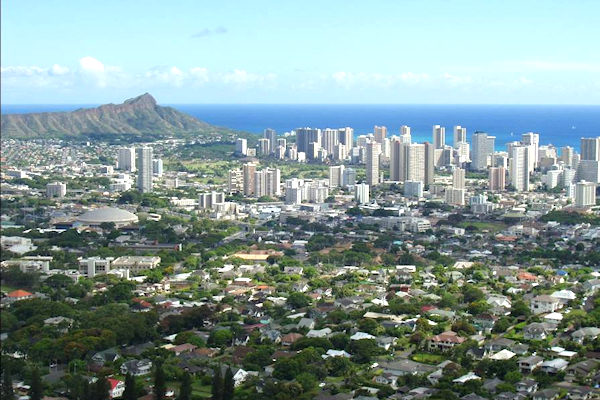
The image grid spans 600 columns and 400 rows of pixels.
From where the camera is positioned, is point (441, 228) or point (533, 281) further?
point (441, 228)

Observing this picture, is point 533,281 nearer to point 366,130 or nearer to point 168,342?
point 168,342

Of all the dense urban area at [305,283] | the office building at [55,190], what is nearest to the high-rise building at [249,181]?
the dense urban area at [305,283]

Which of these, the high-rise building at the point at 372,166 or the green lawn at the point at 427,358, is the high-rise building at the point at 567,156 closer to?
the high-rise building at the point at 372,166

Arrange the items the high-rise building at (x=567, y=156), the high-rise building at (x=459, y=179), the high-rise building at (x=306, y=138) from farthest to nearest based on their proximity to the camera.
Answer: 1. the high-rise building at (x=306, y=138)
2. the high-rise building at (x=567, y=156)
3. the high-rise building at (x=459, y=179)

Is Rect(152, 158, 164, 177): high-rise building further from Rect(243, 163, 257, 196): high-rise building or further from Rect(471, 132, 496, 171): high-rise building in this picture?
Rect(471, 132, 496, 171): high-rise building

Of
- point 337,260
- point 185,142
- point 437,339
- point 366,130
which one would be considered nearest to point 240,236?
point 337,260

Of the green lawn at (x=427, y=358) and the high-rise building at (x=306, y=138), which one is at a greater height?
the high-rise building at (x=306, y=138)
